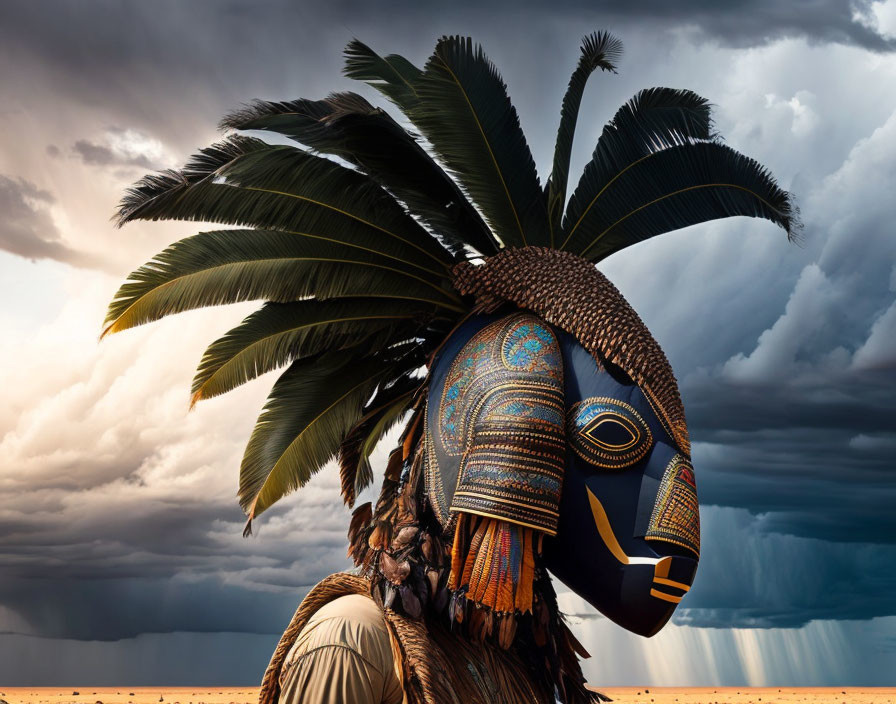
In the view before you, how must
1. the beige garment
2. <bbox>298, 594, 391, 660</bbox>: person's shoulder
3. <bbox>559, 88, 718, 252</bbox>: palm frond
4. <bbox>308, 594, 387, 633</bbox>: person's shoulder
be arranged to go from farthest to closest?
<bbox>559, 88, 718, 252</bbox>: palm frond → <bbox>308, 594, 387, 633</bbox>: person's shoulder → <bbox>298, 594, 391, 660</bbox>: person's shoulder → the beige garment

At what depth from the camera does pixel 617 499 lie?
17.1 feet

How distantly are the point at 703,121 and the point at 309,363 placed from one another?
3.52 meters

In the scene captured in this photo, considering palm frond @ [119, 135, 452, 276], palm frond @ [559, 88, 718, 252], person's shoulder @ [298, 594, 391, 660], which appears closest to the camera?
person's shoulder @ [298, 594, 391, 660]

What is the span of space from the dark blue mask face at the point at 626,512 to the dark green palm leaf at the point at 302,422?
6.67 feet

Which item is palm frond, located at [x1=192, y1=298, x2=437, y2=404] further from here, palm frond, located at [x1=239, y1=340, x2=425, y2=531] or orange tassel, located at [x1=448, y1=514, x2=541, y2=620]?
orange tassel, located at [x1=448, y1=514, x2=541, y2=620]

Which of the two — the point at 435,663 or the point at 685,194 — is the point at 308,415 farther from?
the point at 685,194

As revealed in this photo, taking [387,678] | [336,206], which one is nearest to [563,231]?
[336,206]

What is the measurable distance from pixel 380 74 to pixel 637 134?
6.52 ft

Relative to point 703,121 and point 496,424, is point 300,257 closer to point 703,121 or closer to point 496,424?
point 496,424

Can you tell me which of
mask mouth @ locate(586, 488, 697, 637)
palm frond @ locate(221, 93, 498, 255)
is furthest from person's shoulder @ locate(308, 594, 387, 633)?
palm frond @ locate(221, 93, 498, 255)

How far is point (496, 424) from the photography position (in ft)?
16.8

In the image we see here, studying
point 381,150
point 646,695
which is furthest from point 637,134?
point 646,695

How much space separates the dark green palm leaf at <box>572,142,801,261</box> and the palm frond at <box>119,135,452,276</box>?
4.55 ft

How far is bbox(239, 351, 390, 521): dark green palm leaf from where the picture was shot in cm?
684
